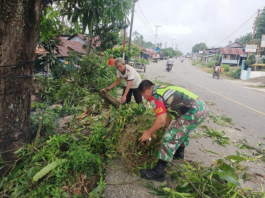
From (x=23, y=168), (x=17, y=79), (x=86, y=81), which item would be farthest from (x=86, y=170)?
(x=86, y=81)

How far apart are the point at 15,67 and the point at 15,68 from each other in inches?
0.6

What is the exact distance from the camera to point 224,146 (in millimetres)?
3826

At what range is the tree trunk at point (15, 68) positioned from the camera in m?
2.26

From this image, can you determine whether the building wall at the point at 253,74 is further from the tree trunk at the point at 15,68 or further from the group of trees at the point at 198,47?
the group of trees at the point at 198,47

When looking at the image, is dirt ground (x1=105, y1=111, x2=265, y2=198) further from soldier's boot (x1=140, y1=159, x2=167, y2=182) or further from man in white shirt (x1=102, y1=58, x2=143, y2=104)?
man in white shirt (x1=102, y1=58, x2=143, y2=104)

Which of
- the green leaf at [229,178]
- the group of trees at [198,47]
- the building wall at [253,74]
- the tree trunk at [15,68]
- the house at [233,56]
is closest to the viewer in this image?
the green leaf at [229,178]

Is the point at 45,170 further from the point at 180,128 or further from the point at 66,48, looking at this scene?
the point at 66,48

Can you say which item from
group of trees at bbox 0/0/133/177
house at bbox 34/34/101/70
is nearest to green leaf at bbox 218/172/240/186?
group of trees at bbox 0/0/133/177

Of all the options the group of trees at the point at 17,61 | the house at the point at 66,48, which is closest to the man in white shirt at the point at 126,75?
the group of trees at the point at 17,61

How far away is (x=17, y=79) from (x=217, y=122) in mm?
4628

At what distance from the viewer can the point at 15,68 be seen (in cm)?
243

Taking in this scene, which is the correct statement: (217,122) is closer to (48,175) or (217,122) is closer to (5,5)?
(48,175)

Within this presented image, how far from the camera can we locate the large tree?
7.42 ft

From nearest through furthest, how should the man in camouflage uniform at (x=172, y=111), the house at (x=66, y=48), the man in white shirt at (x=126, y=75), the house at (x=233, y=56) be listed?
the man in camouflage uniform at (x=172, y=111)
the man in white shirt at (x=126, y=75)
the house at (x=66, y=48)
the house at (x=233, y=56)
